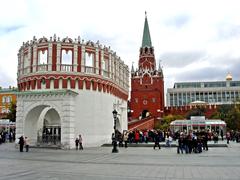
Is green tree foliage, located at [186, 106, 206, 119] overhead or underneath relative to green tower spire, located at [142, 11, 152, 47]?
underneath

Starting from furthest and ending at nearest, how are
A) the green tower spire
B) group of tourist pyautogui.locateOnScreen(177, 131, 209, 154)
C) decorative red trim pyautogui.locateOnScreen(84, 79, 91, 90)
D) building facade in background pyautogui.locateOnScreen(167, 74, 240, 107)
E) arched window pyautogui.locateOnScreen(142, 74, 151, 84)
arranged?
1. building facade in background pyautogui.locateOnScreen(167, 74, 240, 107)
2. the green tower spire
3. arched window pyautogui.locateOnScreen(142, 74, 151, 84)
4. decorative red trim pyautogui.locateOnScreen(84, 79, 91, 90)
5. group of tourist pyautogui.locateOnScreen(177, 131, 209, 154)

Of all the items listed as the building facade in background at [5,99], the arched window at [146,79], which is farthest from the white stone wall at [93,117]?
the arched window at [146,79]

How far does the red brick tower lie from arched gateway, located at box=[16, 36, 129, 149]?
54.5 m

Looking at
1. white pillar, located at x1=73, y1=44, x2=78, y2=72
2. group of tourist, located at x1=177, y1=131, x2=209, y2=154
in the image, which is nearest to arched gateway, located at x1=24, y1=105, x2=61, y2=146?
white pillar, located at x1=73, y1=44, x2=78, y2=72

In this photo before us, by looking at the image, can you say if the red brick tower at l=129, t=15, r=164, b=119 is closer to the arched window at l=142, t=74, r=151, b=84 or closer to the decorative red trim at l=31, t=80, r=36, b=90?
the arched window at l=142, t=74, r=151, b=84

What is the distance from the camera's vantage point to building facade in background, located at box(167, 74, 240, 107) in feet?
393

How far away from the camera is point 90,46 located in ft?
109

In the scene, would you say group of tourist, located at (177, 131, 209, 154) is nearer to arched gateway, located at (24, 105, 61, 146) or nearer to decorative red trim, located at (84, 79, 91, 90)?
decorative red trim, located at (84, 79, 91, 90)

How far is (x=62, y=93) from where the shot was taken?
97.6 ft

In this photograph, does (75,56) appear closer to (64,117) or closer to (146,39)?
(64,117)

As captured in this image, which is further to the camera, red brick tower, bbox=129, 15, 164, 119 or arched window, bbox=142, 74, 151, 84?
arched window, bbox=142, 74, 151, 84

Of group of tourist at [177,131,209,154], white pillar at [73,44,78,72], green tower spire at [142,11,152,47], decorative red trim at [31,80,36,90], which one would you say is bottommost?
group of tourist at [177,131,209,154]

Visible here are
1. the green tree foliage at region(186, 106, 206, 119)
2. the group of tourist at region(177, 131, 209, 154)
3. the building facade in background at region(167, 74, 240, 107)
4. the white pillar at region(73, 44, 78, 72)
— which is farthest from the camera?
the building facade in background at region(167, 74, 240, 107)

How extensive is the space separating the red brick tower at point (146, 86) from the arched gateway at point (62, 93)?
2146 inches
